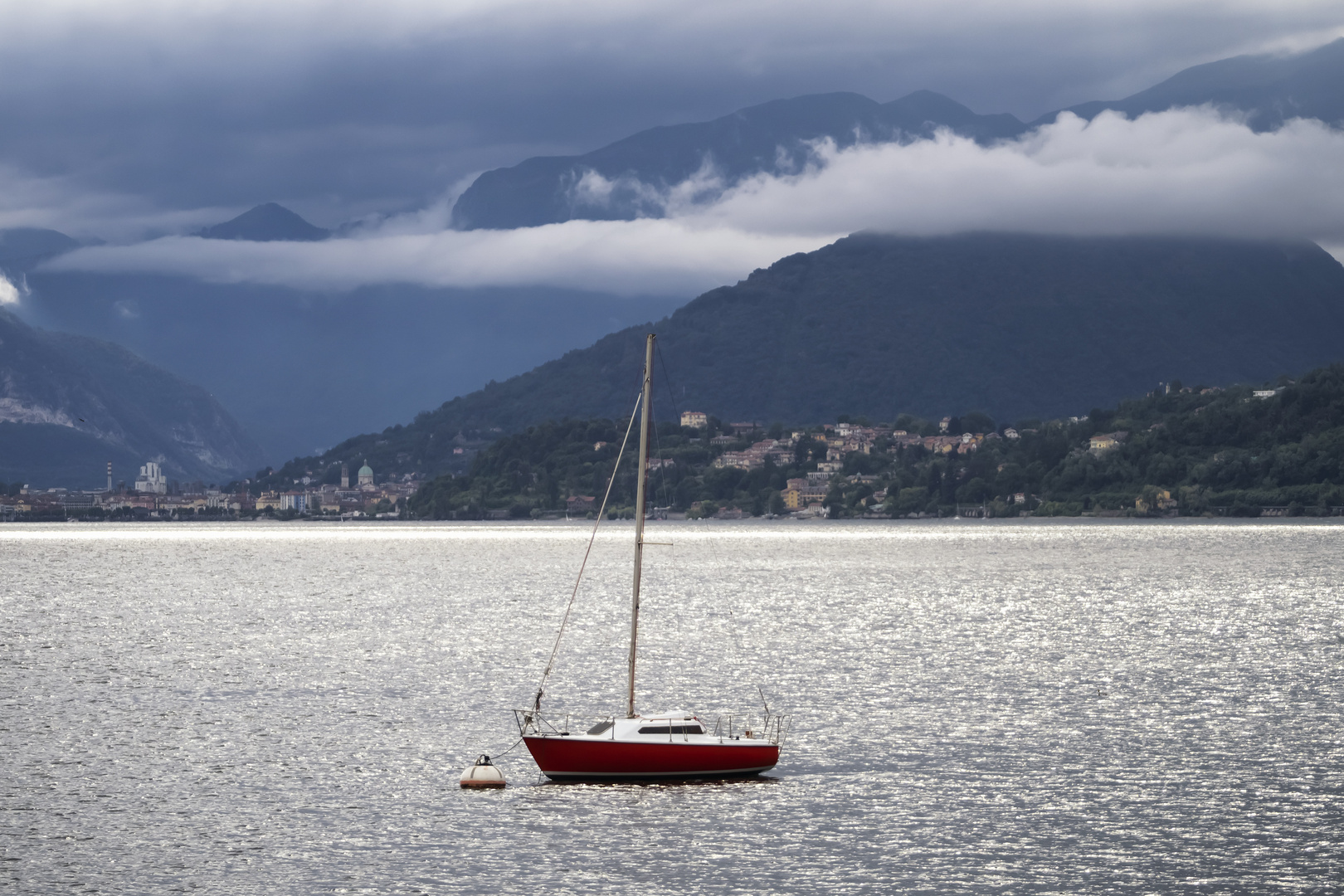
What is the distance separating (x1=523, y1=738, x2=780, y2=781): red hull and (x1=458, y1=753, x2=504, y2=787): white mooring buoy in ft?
4.50

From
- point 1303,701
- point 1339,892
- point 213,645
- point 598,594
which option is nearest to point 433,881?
point 1339,892

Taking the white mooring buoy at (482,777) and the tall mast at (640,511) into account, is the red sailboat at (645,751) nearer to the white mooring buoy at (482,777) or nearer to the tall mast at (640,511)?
the tall mast at (640,511)

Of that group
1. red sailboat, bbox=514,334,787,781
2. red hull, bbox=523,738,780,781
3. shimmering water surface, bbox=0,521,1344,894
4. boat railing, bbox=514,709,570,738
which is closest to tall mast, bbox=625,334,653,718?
red sailboat, bbox=514,334,787,781

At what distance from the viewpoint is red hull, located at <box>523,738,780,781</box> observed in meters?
47.9

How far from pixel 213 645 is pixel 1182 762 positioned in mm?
67189

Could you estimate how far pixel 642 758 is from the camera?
47906mm

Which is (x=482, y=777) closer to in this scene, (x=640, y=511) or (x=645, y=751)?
(x=645, y=751)

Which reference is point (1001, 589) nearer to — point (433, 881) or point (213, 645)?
point (213, 645)

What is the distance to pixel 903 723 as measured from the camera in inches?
2382

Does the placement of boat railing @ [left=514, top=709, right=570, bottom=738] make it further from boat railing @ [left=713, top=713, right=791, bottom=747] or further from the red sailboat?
boat railing @ [left=713, top=713, right=791, bottom=747]

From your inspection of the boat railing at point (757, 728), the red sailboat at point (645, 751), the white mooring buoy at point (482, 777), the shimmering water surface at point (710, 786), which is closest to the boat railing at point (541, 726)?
the shimmering water surface at point (710, 786)

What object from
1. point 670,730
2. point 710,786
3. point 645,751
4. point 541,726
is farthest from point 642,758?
point 541,726

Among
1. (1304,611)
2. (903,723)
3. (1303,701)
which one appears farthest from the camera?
(1304,611)

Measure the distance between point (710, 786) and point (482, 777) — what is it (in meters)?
7.26
